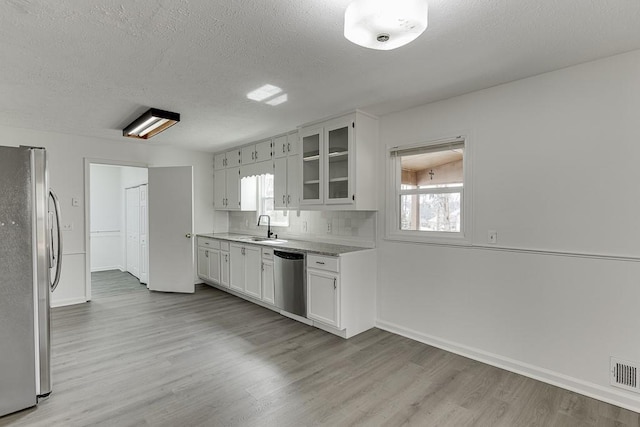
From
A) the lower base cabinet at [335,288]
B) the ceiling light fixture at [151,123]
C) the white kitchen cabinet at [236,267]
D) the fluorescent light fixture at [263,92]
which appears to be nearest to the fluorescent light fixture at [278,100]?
the fluorescent light fixture at [263,92]

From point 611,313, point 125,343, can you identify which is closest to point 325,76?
point 611,313

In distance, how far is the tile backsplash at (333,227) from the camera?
362cm

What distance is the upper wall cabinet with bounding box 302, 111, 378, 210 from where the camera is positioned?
3.30 metres

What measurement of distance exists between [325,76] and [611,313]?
264 centimetres

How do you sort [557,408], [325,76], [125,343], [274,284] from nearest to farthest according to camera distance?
[557,408] < [325,76] < [125,343] < [274,284]

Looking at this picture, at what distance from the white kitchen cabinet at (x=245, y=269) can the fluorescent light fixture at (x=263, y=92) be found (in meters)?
1.94

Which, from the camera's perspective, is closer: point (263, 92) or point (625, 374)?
point (625, 374)

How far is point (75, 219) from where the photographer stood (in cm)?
442

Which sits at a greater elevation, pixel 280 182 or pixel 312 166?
pixel 312 166

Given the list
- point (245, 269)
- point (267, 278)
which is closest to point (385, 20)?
point (267, 278)

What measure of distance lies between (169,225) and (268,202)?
1.59m

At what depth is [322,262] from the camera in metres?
3.30

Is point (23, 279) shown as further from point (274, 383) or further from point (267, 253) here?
point (267, 253)

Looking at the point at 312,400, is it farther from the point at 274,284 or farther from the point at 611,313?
the point at 611,313
